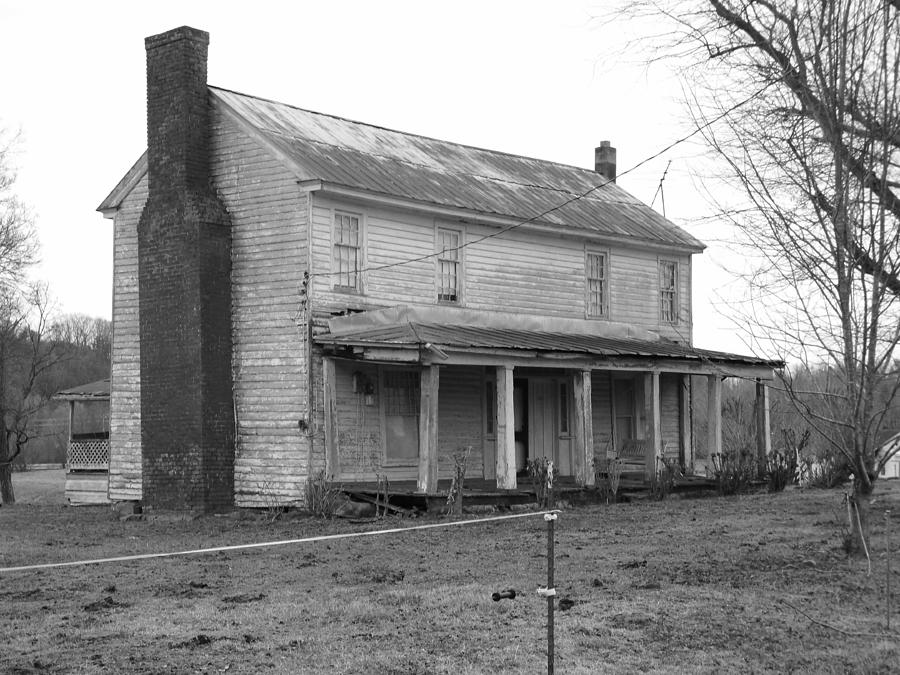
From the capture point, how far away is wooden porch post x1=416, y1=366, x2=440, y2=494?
20.1m

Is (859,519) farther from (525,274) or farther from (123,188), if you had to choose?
(123,188)

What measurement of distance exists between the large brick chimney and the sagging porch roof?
2.39m

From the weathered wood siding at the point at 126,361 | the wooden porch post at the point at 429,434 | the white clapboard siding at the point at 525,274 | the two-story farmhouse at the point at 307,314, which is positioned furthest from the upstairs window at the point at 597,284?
the weathered wood siding at the point at 126,361

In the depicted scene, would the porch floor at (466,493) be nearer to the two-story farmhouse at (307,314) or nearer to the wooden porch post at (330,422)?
the two-story farmhouse at (307,314)

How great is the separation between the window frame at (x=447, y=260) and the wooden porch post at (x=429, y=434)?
3.71m

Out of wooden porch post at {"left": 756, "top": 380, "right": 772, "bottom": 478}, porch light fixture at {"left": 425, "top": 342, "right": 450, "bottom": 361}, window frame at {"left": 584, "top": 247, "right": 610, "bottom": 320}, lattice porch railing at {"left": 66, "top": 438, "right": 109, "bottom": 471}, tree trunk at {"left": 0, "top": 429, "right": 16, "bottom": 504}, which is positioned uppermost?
window frame at {"left": 584, "top": 247, "right": 610, "bottom": 320}

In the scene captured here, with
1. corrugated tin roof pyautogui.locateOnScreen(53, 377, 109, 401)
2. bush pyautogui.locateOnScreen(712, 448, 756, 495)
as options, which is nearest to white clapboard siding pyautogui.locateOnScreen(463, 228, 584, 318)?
bush pyautogui.locateOnScreen(712, 448, 756, 495)

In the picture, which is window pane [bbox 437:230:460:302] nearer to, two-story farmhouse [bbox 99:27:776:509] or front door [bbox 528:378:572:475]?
two-story farmhouse [bbox 99:27:776:509]

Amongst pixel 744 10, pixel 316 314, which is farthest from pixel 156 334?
pixel 744 10

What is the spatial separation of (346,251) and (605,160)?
13.6m

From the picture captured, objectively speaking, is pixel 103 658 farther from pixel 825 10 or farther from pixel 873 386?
pixel 825 10

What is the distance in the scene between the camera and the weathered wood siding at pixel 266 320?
2130cm

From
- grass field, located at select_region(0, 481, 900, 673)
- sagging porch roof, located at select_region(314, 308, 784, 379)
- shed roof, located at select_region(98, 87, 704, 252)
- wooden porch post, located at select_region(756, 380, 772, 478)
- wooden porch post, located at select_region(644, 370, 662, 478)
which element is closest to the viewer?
grass field, located at select_region(0, 481, 900, 673)

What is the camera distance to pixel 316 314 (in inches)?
838
